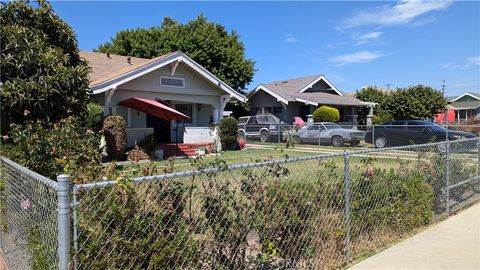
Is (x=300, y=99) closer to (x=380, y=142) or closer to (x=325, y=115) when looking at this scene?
(x=325, y=115)

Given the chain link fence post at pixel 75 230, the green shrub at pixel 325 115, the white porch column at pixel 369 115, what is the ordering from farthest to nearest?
the white porch column at pixel 369 115 < the green shrub at pixel 325 115 < the chain link fence post at pixel 75 230

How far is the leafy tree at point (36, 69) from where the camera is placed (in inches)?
261

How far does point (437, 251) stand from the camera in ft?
16.6

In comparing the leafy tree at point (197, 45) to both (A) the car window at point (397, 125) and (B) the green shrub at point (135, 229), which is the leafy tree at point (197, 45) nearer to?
(A) the car window at point (397, 125)

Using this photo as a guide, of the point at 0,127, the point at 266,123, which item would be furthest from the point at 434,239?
the point at 266,123

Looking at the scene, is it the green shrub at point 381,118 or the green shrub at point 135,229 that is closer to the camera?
the green shrub at point 135,229

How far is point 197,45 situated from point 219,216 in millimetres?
31645

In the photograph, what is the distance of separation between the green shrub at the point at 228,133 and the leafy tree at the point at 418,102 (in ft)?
86.8

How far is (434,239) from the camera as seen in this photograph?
18.1ft

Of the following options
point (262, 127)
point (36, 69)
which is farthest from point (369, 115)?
point (36, 69)

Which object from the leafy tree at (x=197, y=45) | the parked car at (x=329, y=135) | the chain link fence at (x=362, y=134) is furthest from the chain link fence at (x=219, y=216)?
the leafy tree at (x=197, y=45)

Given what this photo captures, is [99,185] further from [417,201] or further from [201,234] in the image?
[417,201]

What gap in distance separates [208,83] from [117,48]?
59.4 feet

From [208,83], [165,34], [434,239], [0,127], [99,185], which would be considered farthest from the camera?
[165,34]
